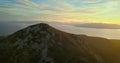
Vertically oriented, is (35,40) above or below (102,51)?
above

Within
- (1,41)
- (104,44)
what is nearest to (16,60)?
(1,41)

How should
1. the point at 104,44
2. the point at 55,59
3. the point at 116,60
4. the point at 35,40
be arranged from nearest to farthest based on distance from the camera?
the point at 55,59 < the point at 35,40 < the point at 116,60 < the point at 104,44

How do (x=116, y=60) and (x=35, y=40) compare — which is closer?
(x=35, y=40)

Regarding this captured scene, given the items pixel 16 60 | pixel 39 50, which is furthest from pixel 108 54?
pixel 16 60

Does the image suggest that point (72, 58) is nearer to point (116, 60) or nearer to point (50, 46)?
point (50, 46)

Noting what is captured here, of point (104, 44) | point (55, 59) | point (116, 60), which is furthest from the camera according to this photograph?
point (104, 44)

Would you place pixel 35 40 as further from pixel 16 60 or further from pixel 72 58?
pixel 72 58
